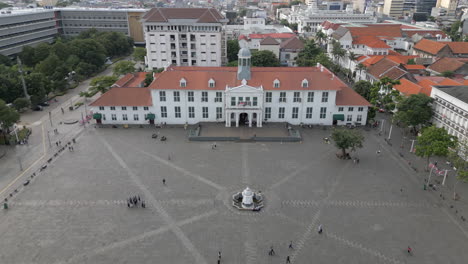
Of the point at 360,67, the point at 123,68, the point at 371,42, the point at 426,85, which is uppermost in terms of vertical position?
the point at 371,42

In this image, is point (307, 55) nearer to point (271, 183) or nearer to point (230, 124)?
point (230, 124)

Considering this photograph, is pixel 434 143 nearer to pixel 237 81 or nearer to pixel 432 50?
pixel 237 81

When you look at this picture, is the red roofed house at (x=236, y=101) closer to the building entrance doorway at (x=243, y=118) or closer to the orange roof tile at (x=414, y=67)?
the building entrance doorway at (x=243, y=118)

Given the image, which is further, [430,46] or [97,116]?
[430,46]

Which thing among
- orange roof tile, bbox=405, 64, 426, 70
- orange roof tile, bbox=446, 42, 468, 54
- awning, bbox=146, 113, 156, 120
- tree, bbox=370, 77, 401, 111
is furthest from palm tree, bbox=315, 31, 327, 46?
awning, bbox=146, 113, 156, 120

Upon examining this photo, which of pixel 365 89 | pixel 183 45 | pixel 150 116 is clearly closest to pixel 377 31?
pixel 365 89

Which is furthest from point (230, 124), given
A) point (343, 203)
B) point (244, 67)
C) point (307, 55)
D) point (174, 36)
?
point (307, 55)

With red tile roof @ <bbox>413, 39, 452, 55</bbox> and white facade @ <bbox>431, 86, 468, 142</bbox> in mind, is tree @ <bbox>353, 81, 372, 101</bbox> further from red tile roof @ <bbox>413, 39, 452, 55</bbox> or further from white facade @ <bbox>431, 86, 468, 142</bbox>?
red tile roof @ <bbox>413, 39, 452, 55</bbox>
